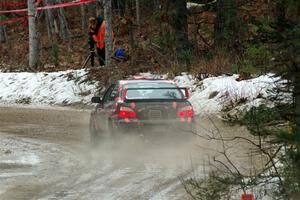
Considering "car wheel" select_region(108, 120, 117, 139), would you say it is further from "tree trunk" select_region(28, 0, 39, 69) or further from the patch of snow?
"tree trunk" select_region(28, 0, 39, 69)

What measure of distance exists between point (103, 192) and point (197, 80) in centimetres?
1356

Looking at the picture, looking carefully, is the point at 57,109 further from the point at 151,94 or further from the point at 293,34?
the point at 293,34

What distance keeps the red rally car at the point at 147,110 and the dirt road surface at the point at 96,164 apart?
0.30 metres

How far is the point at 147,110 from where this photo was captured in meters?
12.8

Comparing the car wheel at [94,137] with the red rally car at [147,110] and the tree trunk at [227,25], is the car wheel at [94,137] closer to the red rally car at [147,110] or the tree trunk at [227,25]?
the red rally car at [147,110]

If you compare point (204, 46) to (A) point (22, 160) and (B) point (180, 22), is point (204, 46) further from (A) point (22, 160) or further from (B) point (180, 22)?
(A) point (22, 160)

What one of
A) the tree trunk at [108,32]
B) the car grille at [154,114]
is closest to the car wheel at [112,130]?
the car grille at [154,114]

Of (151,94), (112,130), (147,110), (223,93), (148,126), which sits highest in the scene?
(151,94)

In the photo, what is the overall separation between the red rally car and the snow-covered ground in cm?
429

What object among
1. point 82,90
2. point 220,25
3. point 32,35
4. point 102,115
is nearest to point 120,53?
point 82,90

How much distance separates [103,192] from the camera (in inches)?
362

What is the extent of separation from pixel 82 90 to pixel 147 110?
12.5m

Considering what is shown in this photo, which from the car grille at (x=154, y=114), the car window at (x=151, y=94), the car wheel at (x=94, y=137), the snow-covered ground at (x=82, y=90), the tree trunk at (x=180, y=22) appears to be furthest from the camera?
the tree trunk at (x=180, y=22)

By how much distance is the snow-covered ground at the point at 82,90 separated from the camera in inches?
760
